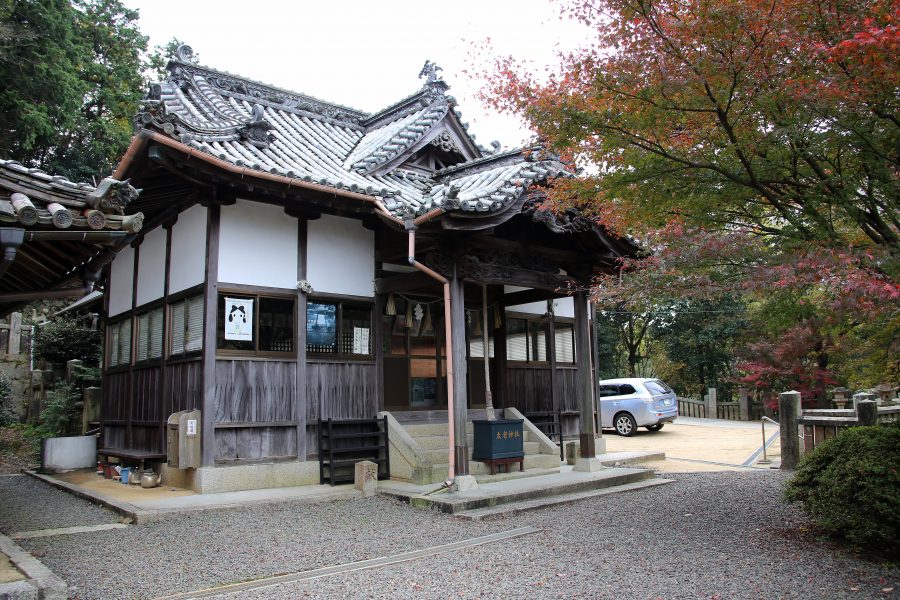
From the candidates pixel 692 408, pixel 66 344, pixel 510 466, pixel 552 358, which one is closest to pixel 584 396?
pixel 510 466

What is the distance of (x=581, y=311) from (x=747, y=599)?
25.6ft

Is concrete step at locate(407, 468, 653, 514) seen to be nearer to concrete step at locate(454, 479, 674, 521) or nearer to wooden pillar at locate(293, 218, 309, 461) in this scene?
concrete step at locate(454, 479, 674, 521)

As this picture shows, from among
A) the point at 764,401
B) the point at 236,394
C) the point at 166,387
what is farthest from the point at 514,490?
the point at 764,401

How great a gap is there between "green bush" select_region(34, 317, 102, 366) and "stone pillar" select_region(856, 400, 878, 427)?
1996cm

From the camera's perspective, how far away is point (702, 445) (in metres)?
18.4

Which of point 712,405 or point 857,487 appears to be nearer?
point 857,487

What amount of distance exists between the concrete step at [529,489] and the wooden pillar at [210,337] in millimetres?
3232

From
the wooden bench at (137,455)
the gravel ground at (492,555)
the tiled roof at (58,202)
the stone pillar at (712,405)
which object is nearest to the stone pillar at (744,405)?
the stone pillar at (712,405)

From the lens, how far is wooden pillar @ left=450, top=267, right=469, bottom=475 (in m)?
10.1

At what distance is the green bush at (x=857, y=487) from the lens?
21.1 feet

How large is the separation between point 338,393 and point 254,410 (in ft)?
4.95

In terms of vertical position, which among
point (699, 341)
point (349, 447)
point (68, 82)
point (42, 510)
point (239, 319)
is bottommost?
point (42, 510)

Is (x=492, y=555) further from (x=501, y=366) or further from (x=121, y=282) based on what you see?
(x=121, y=282)

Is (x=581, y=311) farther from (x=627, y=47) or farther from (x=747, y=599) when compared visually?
(x=747, y=599)
